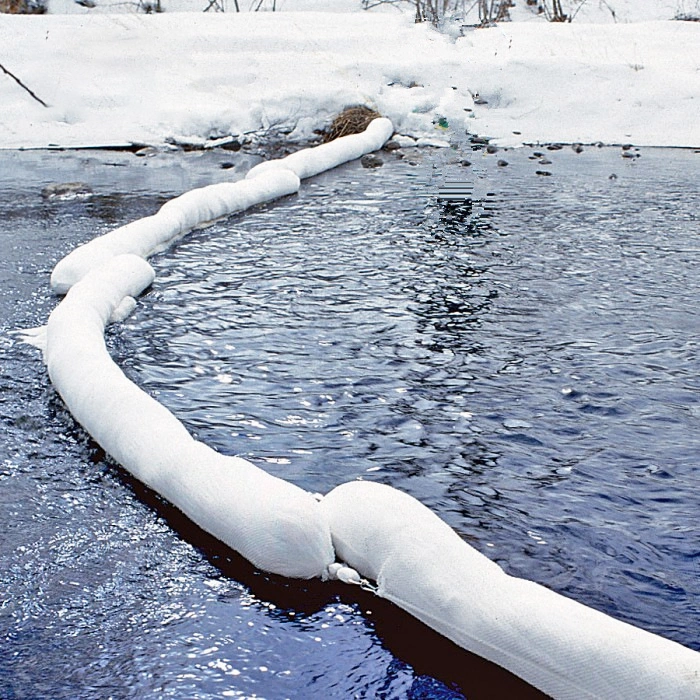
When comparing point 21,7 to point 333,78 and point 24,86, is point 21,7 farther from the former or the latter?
point 333,78

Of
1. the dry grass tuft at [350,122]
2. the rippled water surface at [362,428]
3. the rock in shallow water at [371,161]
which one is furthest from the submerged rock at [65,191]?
the dry grass tuft at [350,122]

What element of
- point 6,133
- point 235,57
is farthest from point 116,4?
point 6,133

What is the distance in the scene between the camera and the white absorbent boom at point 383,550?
7.40 feet

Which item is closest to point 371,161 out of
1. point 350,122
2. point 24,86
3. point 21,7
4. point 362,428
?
point 350,122

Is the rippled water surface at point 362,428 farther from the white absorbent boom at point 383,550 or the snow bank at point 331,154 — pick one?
the snow bank at point 331,154

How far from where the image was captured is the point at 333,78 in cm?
1322

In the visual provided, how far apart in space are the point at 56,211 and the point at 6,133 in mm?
4611

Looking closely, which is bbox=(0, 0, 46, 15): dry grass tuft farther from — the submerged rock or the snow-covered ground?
the submerged rock

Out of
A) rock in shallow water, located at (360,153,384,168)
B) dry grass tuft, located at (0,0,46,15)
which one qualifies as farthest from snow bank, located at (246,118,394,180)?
dry grass tuft, located at (0,0,46,15)

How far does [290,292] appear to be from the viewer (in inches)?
219

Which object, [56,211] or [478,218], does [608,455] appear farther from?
[56,211]

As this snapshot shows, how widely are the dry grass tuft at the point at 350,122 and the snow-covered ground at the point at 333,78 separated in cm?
28

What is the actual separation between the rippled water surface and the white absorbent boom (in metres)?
0.08

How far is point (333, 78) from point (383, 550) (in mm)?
11305
